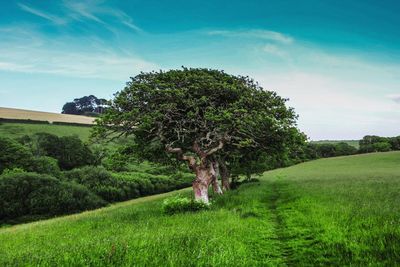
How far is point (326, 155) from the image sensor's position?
466 feet

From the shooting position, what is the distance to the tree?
23.6 m

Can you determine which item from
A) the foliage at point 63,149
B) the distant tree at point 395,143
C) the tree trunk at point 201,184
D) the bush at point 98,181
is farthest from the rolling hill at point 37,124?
the distant tree at point 395,143

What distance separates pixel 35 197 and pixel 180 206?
4093 centimetres

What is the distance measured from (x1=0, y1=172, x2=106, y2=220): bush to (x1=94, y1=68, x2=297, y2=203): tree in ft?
106

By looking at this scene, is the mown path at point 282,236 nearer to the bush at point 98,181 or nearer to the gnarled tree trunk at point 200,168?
the gnarled tree trunk at point 200,168

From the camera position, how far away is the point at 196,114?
78.5 feet

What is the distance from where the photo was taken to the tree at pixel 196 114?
23.6 metres

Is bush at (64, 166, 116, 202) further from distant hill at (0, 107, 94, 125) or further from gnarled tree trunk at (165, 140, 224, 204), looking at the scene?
distant hill at (0, 107, 94, 125)

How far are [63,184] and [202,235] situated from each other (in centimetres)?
5111

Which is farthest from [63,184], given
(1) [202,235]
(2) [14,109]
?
(2) [14,109]

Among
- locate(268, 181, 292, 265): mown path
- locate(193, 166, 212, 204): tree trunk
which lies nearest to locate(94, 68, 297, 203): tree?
locate(193, 166, 212, 204): tree trunk

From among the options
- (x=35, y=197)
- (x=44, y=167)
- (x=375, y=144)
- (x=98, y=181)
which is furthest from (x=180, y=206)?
(x=375, y=144)

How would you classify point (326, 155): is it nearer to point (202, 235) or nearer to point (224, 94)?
point (224, 94)

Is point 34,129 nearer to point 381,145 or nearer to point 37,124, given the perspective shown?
point 37,124
